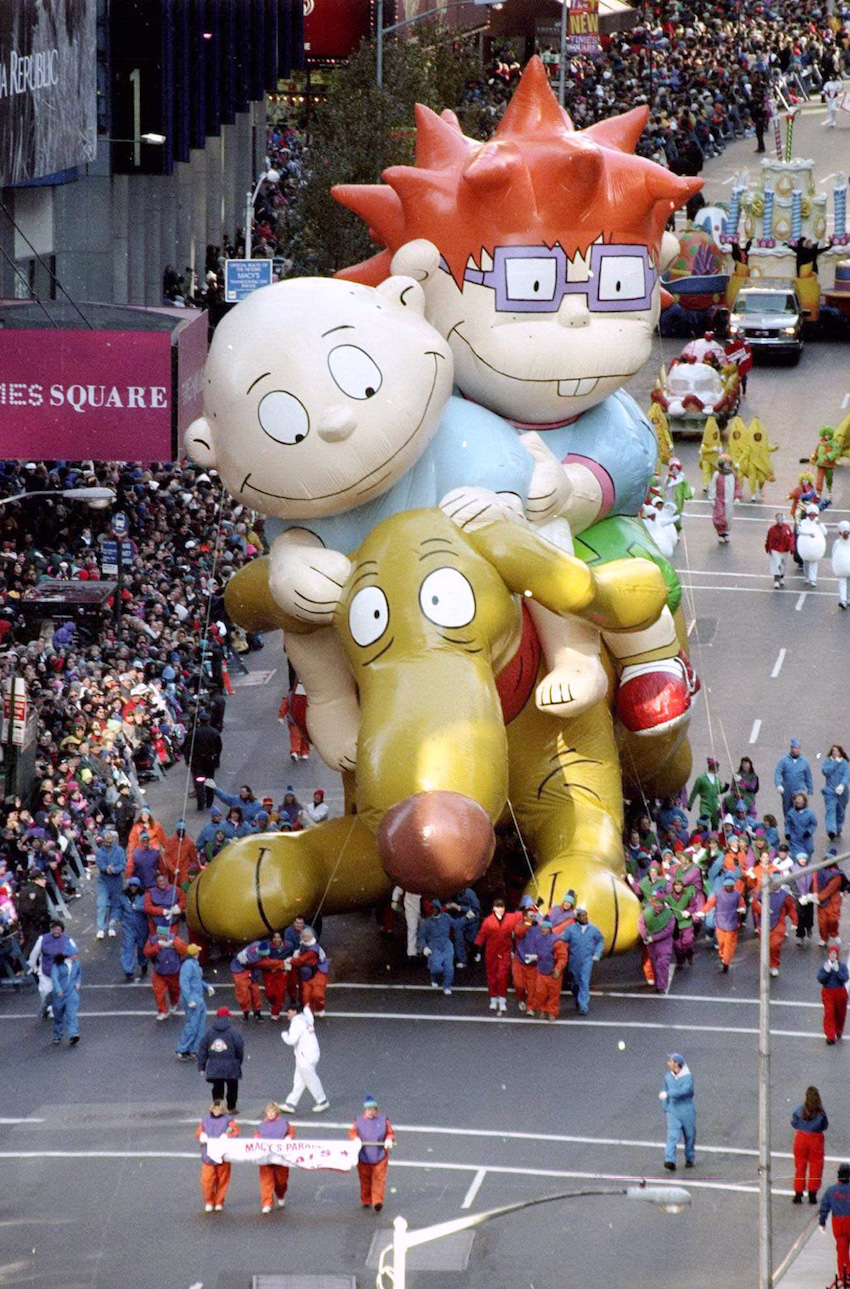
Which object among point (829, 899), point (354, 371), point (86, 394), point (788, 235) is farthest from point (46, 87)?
point (788, 235)

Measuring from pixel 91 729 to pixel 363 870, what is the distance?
612 centimetres

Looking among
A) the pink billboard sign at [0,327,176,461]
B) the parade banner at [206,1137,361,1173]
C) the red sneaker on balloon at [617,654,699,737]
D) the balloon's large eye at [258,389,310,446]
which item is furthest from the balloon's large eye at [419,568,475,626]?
the pink billboard sign at [0,327,176,461]

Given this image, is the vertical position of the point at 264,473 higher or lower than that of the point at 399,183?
lower

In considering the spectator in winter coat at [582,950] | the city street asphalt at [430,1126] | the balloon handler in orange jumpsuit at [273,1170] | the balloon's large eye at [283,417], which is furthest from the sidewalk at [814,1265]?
the balloon's large eye at [283,417]

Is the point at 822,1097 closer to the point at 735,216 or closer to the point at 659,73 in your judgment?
the point at 735,216

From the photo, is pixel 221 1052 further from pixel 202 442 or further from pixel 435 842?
pixel 202 442

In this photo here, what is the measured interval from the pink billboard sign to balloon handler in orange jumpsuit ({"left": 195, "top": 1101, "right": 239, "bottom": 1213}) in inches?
623

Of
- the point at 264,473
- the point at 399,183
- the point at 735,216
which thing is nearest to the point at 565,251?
the point at 399,183

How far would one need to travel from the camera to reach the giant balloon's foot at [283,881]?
2711 centimetres

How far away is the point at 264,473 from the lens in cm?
2609

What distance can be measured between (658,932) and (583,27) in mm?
53111

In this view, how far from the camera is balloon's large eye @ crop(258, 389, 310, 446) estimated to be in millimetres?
25703

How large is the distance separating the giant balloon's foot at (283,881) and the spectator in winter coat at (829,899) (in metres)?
4.40

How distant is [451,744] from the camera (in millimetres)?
24656
